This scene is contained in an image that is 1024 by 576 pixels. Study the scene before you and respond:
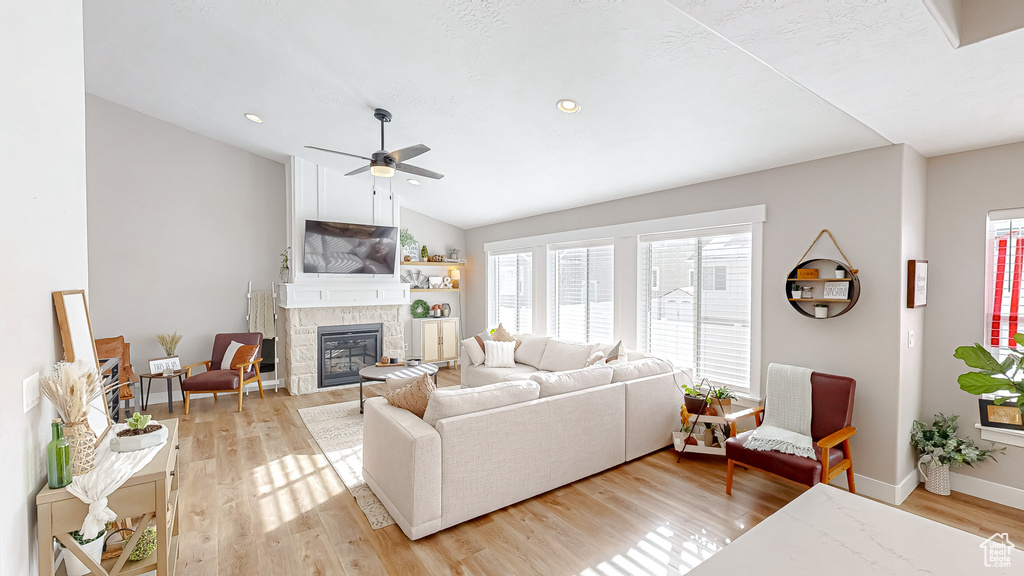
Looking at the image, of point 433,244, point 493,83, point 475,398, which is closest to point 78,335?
point 475,398

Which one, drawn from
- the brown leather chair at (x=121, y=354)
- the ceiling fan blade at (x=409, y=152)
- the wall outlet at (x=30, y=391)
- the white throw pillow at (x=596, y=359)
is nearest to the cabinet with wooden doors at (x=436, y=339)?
the white throw pillow at (x=596, y=359)

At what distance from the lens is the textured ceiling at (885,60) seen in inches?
64.1

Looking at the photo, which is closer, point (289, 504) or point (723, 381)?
point (289, 504)

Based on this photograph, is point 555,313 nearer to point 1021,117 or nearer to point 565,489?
point 565,489

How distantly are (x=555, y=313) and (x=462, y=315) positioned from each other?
2.45 m

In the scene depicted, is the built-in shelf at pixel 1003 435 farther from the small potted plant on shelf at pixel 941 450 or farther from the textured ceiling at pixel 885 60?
the textured ceiling at pixel 885 60

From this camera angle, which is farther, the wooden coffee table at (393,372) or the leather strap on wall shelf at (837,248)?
the wooden coffee table at (393,372)

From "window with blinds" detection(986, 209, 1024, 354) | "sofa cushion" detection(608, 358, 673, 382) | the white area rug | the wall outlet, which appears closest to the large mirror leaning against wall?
the wall outlet

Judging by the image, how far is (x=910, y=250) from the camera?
307 centimetres

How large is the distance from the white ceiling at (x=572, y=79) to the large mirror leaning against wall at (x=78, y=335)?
7.04 ft

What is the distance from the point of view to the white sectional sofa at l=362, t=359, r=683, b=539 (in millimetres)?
2547

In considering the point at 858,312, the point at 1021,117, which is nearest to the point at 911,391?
the point at 858,312

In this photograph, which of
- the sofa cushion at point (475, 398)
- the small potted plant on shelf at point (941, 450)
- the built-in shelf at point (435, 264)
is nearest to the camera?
the sofa cushion at point (475, 398)

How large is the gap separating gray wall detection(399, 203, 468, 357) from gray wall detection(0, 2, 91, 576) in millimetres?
5102
